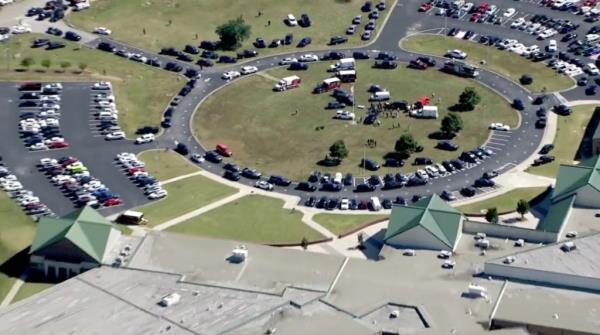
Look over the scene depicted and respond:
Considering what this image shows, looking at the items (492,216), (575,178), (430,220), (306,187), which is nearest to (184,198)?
(306,187)

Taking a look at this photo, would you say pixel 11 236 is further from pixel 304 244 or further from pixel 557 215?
pixel 557 215

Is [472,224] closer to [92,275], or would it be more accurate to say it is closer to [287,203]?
[287,203]

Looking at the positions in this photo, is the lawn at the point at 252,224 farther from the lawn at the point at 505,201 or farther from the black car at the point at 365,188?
the lawn at the point at 505,201

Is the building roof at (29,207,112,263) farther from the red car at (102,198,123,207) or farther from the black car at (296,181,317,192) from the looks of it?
the black car at (296,181,317,192)

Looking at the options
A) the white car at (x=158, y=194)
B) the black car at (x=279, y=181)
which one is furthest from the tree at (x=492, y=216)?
the white car at (x=158, y=194)

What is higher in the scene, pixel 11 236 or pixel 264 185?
pixel 264 185

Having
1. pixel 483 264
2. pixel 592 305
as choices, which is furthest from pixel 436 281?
pixel 592 305
